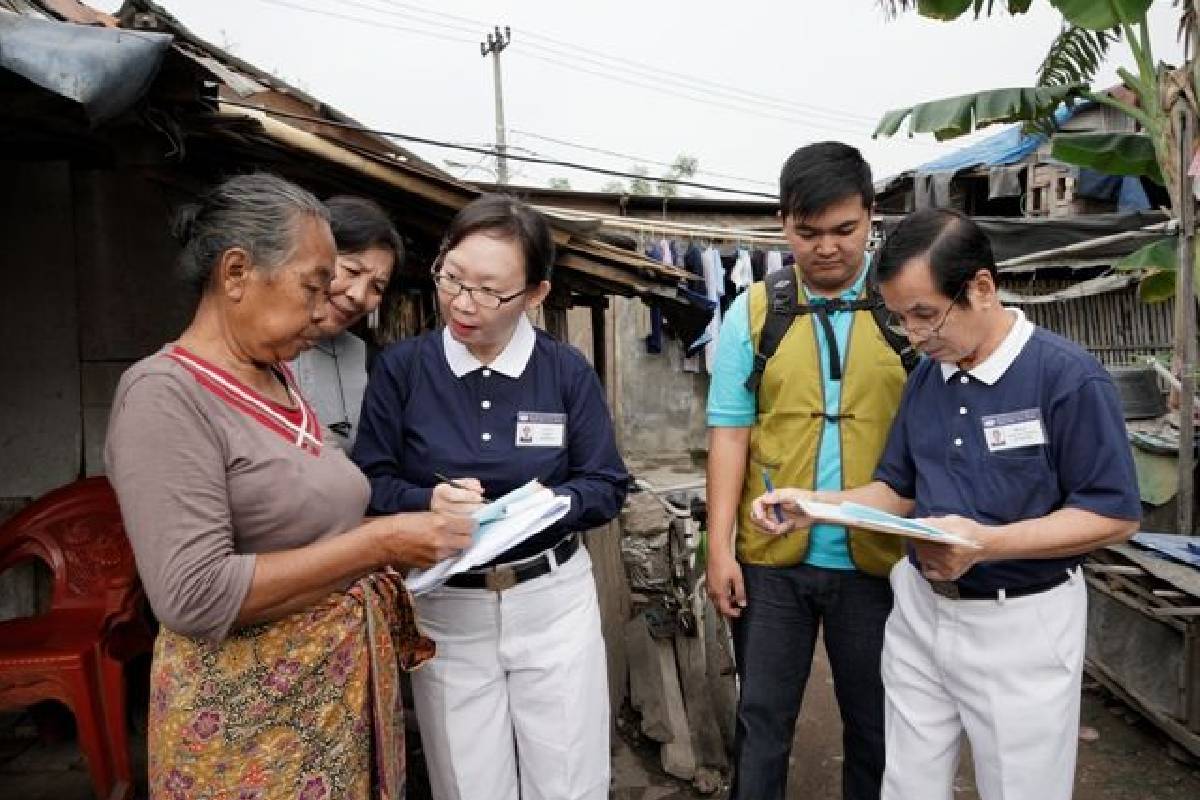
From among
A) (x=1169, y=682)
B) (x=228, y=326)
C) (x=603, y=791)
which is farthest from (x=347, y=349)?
(x=1169, y=682)

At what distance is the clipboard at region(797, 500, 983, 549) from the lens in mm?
1847

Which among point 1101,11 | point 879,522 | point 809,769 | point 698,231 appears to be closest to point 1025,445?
point 879,522

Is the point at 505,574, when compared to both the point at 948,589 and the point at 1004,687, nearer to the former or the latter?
the point at 948,589

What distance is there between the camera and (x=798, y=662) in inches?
102

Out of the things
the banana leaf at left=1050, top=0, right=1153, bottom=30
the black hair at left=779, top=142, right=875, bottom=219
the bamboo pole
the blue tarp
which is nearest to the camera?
the black hair at left=779, top=142, right=875, bottom=219

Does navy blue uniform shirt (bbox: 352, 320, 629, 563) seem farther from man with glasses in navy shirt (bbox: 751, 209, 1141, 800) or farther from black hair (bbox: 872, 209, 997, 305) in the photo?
black hair (bbox: 872, 209, 997, 305)

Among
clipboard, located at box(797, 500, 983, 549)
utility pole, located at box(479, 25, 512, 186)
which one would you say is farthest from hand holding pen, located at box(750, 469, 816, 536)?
utility pole, located at box(479, 25, 512, 186)

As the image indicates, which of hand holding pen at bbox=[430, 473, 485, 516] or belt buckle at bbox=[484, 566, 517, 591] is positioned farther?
belt buckle at bbox=[484, 566, 517, 591]

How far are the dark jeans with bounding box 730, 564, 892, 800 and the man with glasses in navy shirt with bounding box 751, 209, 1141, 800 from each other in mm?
326

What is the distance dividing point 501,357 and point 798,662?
1355mm

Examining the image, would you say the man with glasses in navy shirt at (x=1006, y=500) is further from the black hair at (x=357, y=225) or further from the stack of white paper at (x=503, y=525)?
the black hair at (x=357, y=225)

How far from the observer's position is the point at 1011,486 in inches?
80.6

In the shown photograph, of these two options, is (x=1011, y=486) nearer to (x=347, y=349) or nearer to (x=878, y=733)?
(x=878, y=733)

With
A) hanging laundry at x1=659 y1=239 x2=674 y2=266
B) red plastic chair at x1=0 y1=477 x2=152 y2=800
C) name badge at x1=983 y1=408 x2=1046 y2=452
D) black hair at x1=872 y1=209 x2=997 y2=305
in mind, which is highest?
hanging laundry at x1=659 y1=239 x2=674 y2=266
